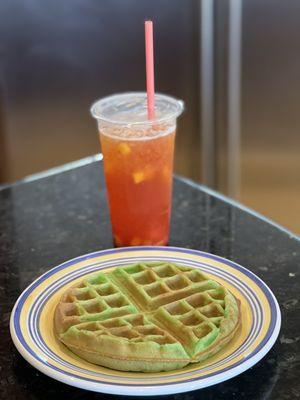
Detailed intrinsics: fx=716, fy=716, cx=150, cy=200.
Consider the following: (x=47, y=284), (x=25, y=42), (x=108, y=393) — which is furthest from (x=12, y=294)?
(x=25, y=42)

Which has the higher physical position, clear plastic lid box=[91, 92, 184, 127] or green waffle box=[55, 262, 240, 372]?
clear plastic lid box=[91, 92, 184, 127]

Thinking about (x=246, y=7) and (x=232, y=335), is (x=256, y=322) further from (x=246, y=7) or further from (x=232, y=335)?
(x=246, y=7)

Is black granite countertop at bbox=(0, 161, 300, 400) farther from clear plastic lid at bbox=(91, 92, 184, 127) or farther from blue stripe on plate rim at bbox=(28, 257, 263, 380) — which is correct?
clear plastic lid at bbox=(91, 92, 184, 127)

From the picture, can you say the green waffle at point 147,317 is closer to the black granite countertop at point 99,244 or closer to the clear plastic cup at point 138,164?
the black granite countertop at point 99,244

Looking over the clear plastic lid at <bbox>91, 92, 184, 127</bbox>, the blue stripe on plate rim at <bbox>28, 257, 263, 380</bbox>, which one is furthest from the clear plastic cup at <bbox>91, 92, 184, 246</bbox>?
the blue stripe on plate rim at <bbox>28, 257, 263, 380</bbox>

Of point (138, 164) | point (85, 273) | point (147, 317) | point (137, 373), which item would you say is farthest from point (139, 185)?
point (137, 373)

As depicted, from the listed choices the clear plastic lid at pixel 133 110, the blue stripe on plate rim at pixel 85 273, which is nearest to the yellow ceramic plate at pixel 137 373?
the blue stripe on plate rim at pixel 85 273
